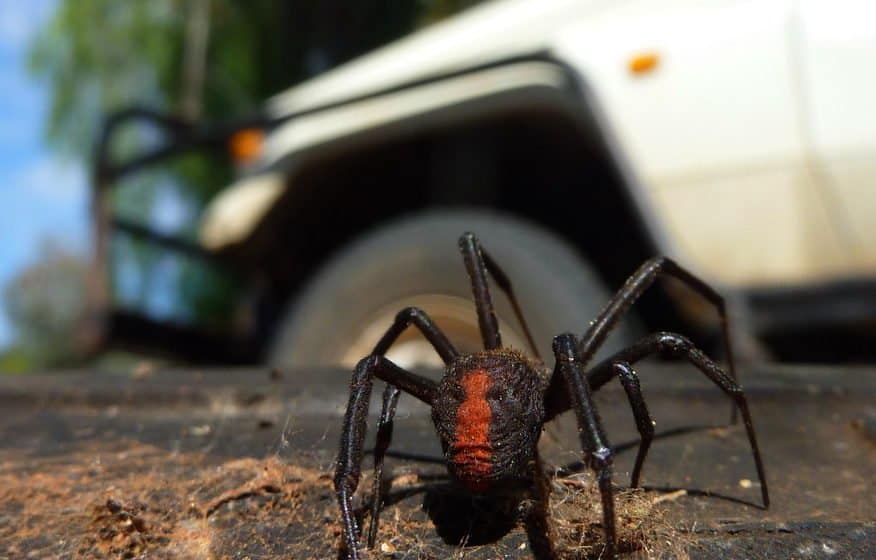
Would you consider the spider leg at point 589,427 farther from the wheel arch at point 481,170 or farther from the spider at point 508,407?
the wheel arch at point 481,170

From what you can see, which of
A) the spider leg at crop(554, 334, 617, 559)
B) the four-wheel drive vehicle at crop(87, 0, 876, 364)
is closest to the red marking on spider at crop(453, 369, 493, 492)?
the spider leg at crop(554, 334, 617, 559)

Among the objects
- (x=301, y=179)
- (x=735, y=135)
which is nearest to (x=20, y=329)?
(x=301, y=179)

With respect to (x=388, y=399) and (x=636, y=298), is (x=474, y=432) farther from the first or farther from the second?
(x=636, y=298)

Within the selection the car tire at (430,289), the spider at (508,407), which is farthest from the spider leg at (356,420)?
the car tire at (430,289)

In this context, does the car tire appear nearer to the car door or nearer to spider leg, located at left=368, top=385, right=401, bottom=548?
the car door

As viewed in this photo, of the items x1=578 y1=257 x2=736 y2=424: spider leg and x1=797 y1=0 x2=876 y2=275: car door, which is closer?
x1=578 y1=257 x2=736 y2=424: spider leg

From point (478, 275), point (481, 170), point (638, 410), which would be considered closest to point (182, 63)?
point (481, 170)
